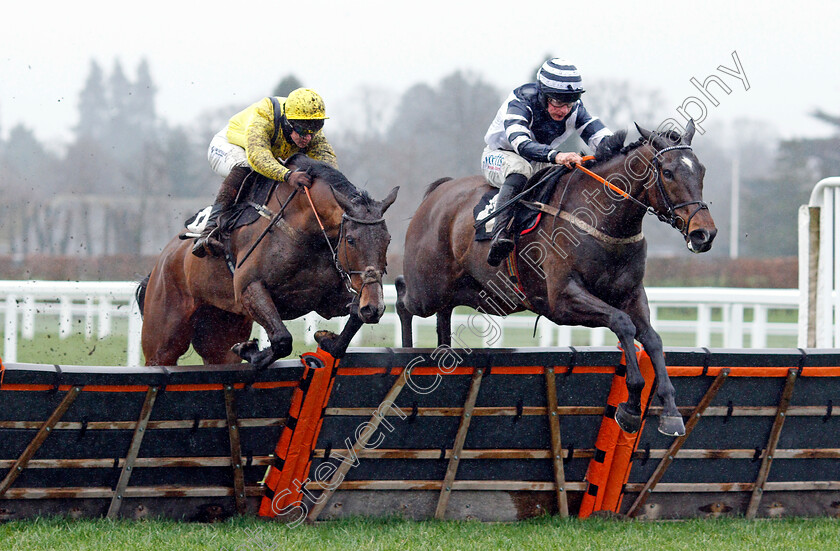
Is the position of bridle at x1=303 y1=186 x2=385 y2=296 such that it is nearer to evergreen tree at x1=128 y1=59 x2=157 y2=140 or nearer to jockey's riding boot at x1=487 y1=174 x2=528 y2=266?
jockey's riding boot at x1=487 y1=174 x2=528 y2=266

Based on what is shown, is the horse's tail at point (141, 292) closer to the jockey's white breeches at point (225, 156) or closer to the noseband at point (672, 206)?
the jockey's white breeches at point (225, 156)

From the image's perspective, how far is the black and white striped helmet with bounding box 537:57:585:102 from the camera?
5340 mm

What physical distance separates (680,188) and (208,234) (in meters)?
2.70

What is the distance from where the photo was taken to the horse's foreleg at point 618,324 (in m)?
4.74

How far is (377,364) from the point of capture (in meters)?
4.73

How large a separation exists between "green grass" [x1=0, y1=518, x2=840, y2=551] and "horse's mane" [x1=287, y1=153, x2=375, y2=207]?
1.59 metres

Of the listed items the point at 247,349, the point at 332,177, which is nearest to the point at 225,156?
the point at 332,177

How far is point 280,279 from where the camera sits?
5328mm

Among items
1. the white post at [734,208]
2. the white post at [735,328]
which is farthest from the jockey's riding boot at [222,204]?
the white post at [734,208]

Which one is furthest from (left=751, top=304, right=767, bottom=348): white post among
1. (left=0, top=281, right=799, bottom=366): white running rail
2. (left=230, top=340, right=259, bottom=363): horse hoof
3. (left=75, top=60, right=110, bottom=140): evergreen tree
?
(left=75, top=60, right=110, bottom=140): evergreen tree

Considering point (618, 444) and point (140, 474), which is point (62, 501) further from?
point (618, 444)

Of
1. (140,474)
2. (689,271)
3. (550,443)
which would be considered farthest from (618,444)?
(689,271)

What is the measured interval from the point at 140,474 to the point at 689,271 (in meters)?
17.4

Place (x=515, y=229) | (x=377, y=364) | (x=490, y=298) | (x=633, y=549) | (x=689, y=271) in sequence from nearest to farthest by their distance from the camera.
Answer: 1. (x=633, y=549)
2. (x=377, y=364)
3. (x=515, y=229)
4. (x=490, y=298)
5. (x=689, y=271)
